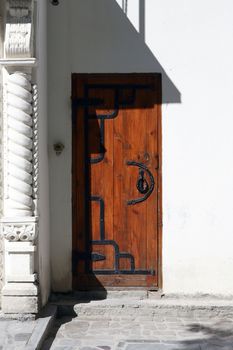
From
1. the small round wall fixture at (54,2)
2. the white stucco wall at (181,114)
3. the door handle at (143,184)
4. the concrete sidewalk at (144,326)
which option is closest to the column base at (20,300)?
the concrete sidewalk at (144,326)

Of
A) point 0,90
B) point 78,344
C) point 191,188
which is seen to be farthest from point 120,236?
point 0,90

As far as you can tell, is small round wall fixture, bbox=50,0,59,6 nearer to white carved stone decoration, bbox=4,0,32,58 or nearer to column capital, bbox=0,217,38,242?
white carved stone decoration, bbox=4,0,32,58

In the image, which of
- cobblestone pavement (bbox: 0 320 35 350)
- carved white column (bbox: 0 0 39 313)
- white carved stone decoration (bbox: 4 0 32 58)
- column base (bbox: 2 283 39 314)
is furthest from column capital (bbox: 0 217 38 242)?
white carved stone decoration (bbox: 4 0 32 58)

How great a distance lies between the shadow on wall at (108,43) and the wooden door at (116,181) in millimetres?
92

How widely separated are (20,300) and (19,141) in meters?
1.44

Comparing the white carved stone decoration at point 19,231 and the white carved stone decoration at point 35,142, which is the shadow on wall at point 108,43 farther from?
the white carved stone decoration at point 19,231

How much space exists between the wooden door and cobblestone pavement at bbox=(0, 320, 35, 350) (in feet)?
3.57

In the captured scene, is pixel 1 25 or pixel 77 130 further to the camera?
pixel 77 130

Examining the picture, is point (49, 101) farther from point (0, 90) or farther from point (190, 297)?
point (190, 297)

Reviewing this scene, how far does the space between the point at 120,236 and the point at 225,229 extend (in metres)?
1.09

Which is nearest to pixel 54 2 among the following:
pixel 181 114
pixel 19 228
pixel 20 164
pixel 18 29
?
pixel 18 29

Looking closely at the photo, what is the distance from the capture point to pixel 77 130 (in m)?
6.56

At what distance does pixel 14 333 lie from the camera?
531 cm

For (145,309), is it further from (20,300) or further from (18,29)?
(18,29)
